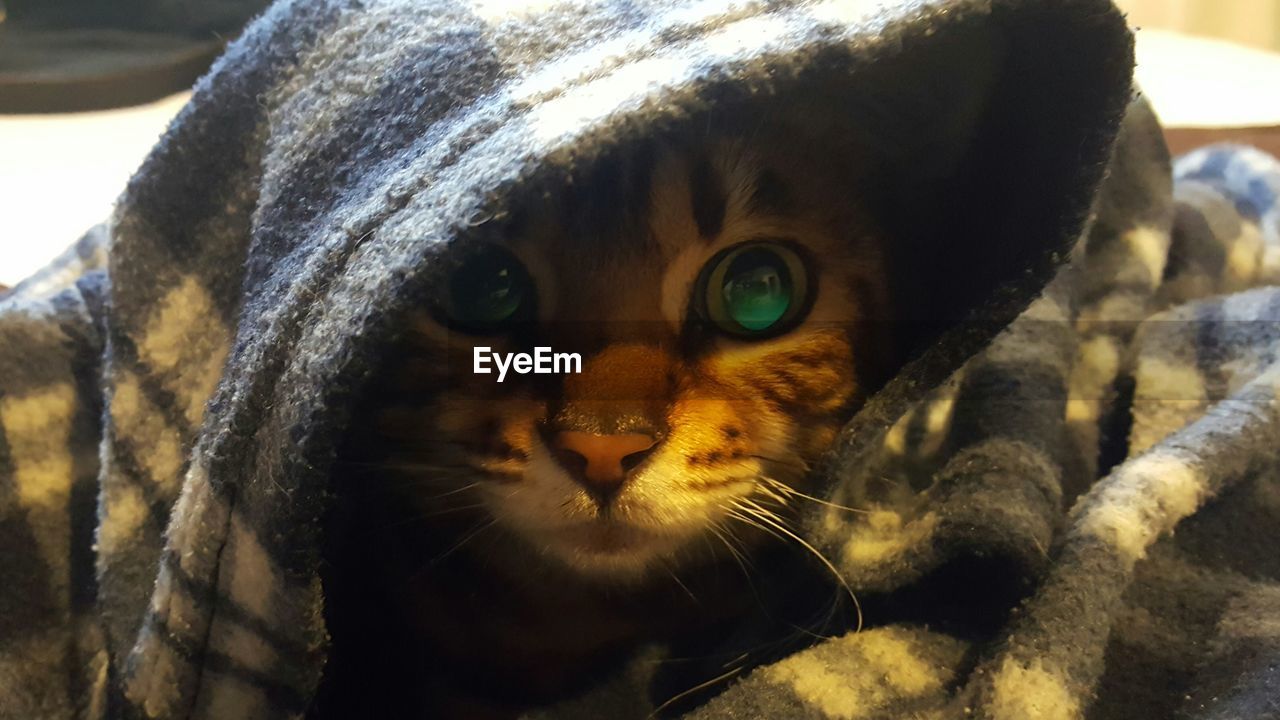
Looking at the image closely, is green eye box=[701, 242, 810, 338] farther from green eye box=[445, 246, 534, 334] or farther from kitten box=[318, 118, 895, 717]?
→ green eye box=[445, 246, 534, 334]

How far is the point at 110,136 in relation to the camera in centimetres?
121

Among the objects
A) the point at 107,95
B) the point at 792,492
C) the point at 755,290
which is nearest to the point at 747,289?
the point at 755,290

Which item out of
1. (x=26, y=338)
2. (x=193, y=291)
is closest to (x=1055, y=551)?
(x=193, y=291)

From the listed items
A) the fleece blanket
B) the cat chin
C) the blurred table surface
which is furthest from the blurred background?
the cat chin

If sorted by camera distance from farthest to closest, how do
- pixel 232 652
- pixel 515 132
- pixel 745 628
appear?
pixel 745 628 < pixel 232 652 < pixel 515 132

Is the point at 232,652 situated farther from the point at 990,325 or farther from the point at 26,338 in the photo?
the point at 990,325

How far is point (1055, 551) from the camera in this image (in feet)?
1.77

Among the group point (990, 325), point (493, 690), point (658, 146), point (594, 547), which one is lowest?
point (493, 690)

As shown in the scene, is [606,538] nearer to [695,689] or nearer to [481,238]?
[695,689]

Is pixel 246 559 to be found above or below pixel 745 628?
above

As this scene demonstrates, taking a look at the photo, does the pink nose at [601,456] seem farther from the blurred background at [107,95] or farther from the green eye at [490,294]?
the blurred background at [107,95]

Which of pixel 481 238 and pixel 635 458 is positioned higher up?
pixel 481 238

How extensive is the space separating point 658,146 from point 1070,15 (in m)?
0.22

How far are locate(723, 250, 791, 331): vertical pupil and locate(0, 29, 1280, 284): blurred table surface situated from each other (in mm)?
567
